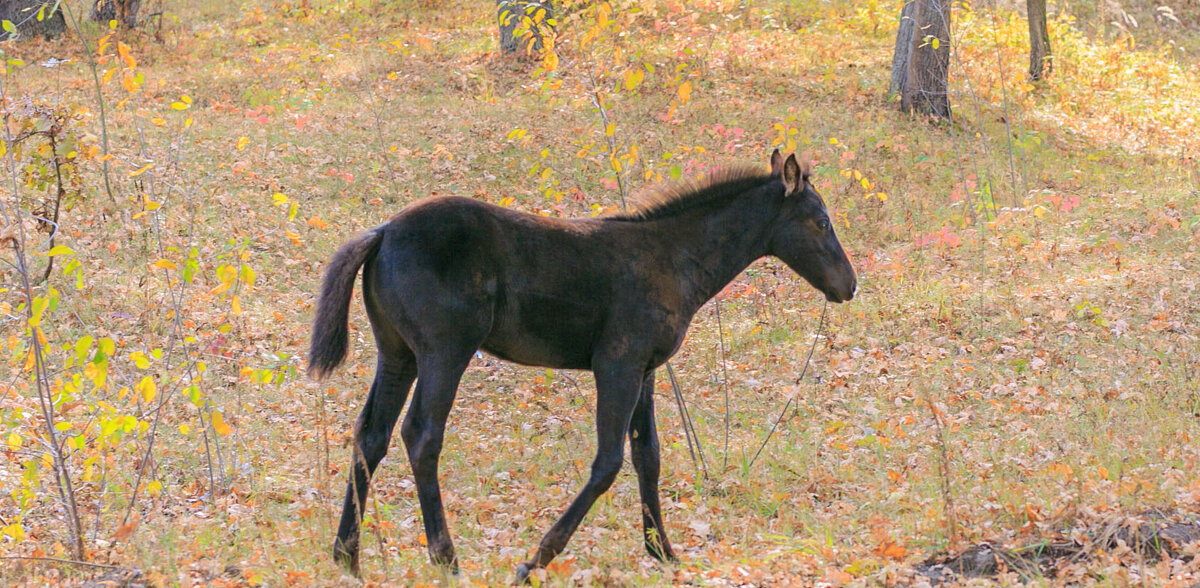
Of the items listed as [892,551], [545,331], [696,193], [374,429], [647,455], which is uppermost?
[696,193]

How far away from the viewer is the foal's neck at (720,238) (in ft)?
19.8

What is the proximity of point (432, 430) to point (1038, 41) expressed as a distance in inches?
687

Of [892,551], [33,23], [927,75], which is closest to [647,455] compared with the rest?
[892,551]

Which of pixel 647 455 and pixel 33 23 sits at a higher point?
pixel 33 23

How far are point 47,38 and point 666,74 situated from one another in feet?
41.7

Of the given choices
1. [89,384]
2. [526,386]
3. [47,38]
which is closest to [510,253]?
[526,386]

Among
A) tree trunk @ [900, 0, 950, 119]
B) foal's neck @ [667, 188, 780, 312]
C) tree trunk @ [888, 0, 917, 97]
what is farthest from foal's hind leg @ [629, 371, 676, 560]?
tree trunk @ [888, 0, 917, 97]

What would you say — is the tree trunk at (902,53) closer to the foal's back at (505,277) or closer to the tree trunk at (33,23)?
the foal's back at (505,277)

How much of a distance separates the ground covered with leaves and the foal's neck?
0.54m

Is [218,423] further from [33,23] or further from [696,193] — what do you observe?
[33,23]

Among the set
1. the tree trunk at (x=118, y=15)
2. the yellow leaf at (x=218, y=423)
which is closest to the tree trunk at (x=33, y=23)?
the tree trunk at (x=118, y=15)

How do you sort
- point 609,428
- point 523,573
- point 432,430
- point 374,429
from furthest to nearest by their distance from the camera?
point 374,429 < point 609,428 < point 523,573 < point 432,430

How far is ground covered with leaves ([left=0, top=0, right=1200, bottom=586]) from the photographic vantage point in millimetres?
5742

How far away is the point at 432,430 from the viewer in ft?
17.5
